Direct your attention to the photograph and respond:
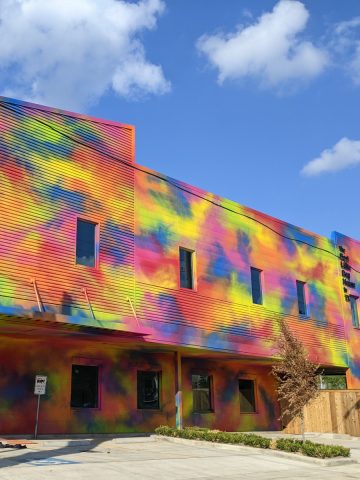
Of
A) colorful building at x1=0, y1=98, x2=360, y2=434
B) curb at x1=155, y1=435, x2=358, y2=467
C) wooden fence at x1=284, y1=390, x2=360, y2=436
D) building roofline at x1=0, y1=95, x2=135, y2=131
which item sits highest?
building roofline at x1=0, y1=95, x2=135, y2=131

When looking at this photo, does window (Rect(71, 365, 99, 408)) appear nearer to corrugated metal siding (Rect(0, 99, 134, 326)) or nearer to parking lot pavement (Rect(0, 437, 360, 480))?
parking lot pavement (Rect(0, 437, 360, 480))

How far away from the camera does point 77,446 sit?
18.0m

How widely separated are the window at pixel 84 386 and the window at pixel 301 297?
13.4 metres

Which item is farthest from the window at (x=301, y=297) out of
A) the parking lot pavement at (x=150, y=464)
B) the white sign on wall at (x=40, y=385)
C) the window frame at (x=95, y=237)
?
the white sign on wall at (x=40, y=385)

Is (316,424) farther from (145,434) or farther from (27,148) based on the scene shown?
(27,148)

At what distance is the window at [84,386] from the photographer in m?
20.9

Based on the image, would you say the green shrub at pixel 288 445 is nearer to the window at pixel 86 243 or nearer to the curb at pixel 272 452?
the curb at pixel 272 452

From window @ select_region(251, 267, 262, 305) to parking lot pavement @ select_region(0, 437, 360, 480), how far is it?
10411 mm

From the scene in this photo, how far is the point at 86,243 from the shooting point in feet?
69.3

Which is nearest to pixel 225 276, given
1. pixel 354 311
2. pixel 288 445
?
pixel 288 445

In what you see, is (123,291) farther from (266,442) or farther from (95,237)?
(266,442)

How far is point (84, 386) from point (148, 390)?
10.8 feet

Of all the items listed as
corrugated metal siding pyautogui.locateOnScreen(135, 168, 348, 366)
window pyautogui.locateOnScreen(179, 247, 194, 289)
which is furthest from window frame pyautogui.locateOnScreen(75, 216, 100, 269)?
window pyautogui.locateOnScreen(179, 247, 194, 289)

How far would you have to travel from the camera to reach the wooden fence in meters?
26.9
